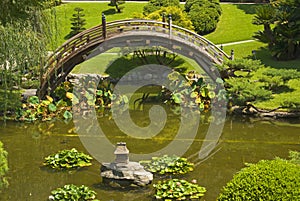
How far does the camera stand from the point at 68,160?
565 inches

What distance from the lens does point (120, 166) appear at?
1302cm

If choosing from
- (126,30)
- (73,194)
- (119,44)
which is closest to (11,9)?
(73,194)

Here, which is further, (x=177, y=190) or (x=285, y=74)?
(x=285, y=74)

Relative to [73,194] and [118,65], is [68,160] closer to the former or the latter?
[73,194]

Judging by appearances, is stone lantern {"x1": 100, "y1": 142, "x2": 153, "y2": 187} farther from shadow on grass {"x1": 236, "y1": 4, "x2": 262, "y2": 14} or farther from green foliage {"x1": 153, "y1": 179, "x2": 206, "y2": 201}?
shadow on grass {"x1": 236, "y1": 4, "x2": 262, "y2": 14}

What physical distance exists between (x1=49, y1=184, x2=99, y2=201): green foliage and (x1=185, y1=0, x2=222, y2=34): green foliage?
19429 millimetres

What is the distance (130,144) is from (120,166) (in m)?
3.29

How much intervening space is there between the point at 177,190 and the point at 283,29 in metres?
14.6

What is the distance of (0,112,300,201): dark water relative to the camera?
1283 centimetres

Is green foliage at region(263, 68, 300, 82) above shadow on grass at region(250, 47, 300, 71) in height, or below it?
below

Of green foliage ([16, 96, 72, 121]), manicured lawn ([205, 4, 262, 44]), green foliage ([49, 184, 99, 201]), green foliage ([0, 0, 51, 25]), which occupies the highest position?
manicured lawn ([205, 4, 262, 44])

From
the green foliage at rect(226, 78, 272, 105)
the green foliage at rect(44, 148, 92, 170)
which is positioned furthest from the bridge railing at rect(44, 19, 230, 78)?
the green foliage at rect(44, 148, 92, 170)

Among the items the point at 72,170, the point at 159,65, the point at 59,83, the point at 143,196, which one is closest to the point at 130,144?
the point at 72,170

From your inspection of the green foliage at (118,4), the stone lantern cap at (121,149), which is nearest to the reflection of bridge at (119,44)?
the stone lantern cap at (121,149)
